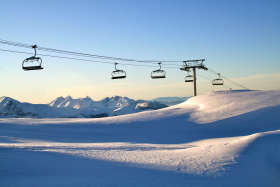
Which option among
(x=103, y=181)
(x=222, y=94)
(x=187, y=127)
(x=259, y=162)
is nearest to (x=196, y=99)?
(x=222, y=94)

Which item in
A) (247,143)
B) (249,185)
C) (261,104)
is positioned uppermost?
(261,104)

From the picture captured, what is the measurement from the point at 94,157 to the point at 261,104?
55.3 ft

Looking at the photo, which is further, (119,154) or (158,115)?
(158,115)

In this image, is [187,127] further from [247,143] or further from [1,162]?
[1,162]

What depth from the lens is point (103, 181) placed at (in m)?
5.33

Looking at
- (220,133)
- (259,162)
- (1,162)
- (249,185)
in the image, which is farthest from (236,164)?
(220,133)

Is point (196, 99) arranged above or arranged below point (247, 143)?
above

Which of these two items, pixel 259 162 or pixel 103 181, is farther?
pixel 259 162

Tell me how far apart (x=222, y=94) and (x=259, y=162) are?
747 inches

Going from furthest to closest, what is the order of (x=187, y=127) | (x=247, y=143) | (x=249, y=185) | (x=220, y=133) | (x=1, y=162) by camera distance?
1. (x=187, y=127)
2. (x=220, y=133)
3. (x=247, y=143)
4. (x=1, y=162)
5. (x=249, y=185)

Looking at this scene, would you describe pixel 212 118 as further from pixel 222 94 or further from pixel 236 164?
pixel 236 164

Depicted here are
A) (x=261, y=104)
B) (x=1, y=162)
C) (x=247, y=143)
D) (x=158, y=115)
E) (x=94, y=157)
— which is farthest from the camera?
(x=158, y=115)

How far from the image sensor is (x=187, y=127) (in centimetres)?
1689

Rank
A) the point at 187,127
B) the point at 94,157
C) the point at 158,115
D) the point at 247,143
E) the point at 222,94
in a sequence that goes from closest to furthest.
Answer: the point at 94,157
the point at 247,143
the point at 187,127
the point at 158,115
the point at 222,94
